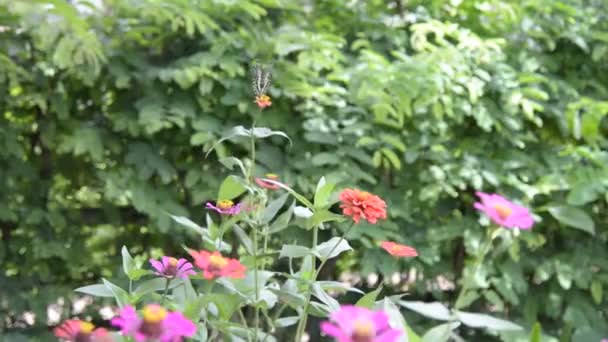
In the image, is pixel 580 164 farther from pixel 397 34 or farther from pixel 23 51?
pixel 23 51

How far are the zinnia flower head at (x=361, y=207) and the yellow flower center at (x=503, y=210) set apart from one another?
0.13 m

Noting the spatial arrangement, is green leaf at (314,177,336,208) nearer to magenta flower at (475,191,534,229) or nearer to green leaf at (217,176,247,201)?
green leaf at (217,176,247,201)

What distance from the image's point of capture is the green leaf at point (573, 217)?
6.00 feet

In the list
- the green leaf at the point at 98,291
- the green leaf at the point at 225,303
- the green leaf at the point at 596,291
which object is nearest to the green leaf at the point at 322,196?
the green leaf at the point at 225,303

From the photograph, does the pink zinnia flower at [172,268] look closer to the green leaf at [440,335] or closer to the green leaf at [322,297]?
the green leaf at [322,297]

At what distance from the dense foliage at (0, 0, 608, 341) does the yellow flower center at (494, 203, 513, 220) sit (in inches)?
37.7

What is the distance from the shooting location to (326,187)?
863 mm

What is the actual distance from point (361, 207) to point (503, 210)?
148mm

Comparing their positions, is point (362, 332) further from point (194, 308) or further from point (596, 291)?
point (596, 291)

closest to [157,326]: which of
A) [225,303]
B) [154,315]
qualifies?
[154,315]

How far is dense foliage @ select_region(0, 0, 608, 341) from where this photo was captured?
5.71 ft

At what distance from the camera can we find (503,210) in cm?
73

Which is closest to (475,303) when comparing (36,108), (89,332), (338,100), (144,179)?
(338,100)

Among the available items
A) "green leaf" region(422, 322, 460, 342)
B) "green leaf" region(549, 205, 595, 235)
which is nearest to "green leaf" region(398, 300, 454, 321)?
"green leaf" region(422, 322, 460, 342)
